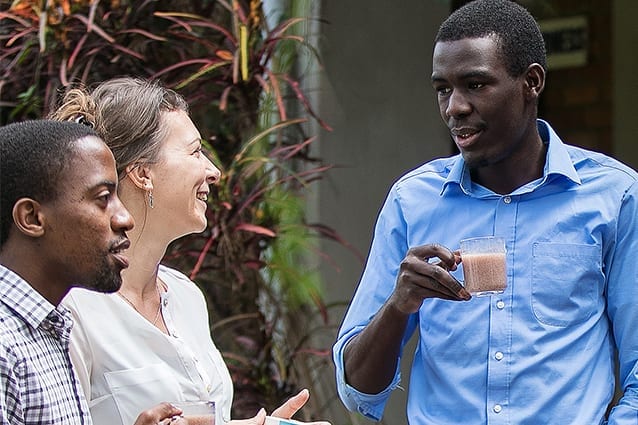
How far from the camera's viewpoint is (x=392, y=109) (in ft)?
16.5

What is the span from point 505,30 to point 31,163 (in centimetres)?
110

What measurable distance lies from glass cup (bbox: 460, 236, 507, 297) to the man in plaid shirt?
0.69m

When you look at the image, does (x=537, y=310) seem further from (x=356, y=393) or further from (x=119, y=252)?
(x=119, y=252)

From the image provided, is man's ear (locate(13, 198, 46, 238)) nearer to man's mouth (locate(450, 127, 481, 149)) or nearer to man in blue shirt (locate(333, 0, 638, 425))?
man in blue shirt (locate(333, 0, 638, 425))

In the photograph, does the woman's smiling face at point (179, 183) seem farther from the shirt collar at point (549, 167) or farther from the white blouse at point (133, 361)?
the shirt collar at point (549, 167)

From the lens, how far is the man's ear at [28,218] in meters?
1.95

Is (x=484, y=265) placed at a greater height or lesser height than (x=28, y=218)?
lesser

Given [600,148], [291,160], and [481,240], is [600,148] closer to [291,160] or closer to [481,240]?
[291,160]

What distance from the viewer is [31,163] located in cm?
199

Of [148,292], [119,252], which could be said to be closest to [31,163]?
[119,252]

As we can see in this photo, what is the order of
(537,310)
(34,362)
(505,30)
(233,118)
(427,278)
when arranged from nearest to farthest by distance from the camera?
(34,362) → (427,278) → (537,310) → (505,30) → (233,118)

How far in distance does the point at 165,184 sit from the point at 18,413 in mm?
812

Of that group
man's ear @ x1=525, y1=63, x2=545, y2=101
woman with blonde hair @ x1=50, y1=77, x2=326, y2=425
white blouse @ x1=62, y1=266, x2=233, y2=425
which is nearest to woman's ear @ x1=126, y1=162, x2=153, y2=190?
woman with blonde hair @ x1=50, y1=77, x2=326, y2=425

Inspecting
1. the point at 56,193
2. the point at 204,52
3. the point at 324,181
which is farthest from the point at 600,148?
the point at 56,193
